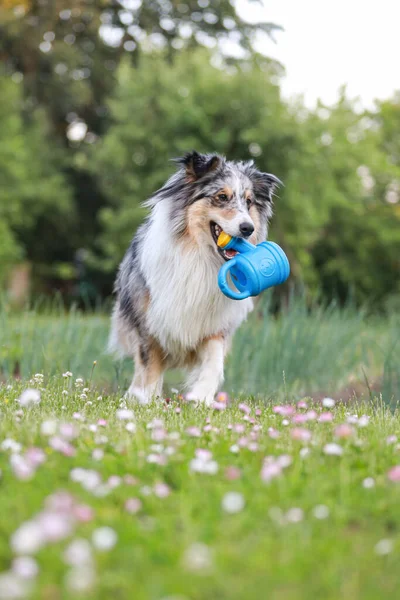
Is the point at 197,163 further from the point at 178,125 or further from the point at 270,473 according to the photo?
the point at 178,125

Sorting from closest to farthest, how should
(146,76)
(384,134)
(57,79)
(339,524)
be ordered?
(339,524), (146,76), (57,79), (384,134)

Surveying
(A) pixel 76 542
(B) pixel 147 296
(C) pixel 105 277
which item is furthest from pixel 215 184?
(C) pixel 105 277

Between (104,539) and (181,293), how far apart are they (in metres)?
3.71

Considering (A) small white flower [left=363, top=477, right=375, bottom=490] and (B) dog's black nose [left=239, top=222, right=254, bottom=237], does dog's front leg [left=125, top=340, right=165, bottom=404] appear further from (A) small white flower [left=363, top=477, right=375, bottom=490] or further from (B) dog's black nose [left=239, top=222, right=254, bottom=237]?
(A) small white flower [left=363, top=477, right=375, bottom=490]

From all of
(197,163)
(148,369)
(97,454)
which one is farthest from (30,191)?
(97,454)

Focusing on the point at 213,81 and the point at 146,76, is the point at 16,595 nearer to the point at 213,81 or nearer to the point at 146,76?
the point at 213,81

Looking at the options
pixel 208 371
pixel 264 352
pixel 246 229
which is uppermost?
pixel 246 229

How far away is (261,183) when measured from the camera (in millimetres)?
5770

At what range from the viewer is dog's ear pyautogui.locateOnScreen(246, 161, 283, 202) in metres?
5.73

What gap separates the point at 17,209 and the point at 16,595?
21.0 metres

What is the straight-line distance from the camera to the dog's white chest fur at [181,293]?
5.63m

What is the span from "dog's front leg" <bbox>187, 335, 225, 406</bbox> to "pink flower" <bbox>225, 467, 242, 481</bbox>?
2.43 metres

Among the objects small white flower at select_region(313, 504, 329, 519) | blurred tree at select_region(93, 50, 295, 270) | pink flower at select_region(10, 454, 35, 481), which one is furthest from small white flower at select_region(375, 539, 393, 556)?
blurred tree at select_region(93, 50, 295, 270)

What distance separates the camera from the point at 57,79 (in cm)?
2380
